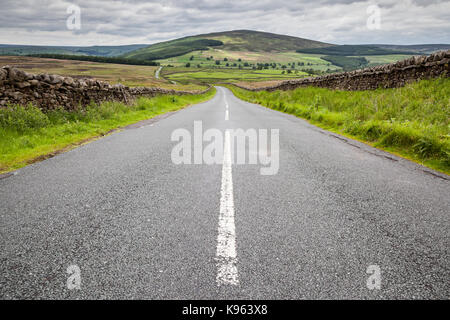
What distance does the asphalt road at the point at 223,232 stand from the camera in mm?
1990

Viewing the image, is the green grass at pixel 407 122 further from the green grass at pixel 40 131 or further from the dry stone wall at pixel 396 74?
the green grass at pixel 40 131

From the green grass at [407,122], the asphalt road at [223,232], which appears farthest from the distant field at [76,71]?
the green grass at [407,122]

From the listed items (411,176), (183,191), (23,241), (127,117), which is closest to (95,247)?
(23,241)

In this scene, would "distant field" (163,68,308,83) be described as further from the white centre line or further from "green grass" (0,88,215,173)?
the white centre line

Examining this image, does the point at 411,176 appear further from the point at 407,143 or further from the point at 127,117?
the point at 127,117

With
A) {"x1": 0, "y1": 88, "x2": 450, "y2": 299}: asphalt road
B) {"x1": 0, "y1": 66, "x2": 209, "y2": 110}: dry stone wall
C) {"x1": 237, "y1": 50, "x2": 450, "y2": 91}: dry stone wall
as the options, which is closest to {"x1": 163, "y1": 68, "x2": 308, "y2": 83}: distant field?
{"x1": 237, "y1": 50, "x2": 450, "y2": 91}: dry stone wall

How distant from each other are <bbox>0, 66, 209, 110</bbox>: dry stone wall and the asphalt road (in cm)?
455

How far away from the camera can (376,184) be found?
168 inches

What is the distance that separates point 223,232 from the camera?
106 inches

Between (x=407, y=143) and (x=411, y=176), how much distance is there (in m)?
2.43

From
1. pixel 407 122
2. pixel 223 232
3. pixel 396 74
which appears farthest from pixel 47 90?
pixel 396 74

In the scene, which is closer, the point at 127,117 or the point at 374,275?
the point at 374,275
